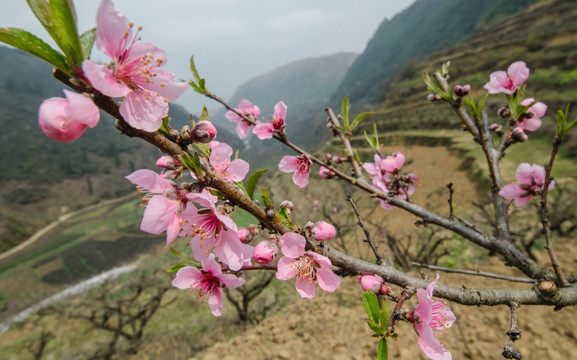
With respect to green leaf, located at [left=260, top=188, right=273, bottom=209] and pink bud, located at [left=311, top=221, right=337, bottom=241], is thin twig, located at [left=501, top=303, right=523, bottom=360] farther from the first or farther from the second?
green leaf, located at [left=260, top=188, right=273, bottom=209]

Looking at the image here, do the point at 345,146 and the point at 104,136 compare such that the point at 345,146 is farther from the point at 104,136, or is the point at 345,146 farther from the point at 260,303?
the point at 104,136

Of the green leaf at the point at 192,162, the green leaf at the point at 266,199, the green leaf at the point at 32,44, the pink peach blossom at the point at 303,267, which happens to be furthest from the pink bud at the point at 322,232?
the green leaf at the point at 32,44

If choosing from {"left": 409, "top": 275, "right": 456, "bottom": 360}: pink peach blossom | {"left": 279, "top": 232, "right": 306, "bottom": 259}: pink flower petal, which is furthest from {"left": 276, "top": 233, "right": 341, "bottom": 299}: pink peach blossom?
{"left": 409, "top": 275, "right": 456, "bottom": 360}: pink peach blossom

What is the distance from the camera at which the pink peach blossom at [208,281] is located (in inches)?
33.6

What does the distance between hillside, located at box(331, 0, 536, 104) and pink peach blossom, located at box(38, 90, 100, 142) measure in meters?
36.6

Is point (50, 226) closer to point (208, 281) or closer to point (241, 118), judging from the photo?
point (241, 118)

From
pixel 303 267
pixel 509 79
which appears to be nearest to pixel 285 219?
pixel 303 267

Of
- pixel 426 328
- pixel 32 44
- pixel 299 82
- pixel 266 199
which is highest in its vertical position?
pixel 32 44

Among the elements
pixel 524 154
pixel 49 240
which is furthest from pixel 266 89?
pixel 524 154

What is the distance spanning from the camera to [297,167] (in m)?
1.47

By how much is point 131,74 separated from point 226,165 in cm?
38

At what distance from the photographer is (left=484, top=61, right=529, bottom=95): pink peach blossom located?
1.25 m

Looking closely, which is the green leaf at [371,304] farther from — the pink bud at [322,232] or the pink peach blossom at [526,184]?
the pink peach blossom at [526,184]

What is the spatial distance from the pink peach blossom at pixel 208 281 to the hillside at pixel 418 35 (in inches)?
1432
